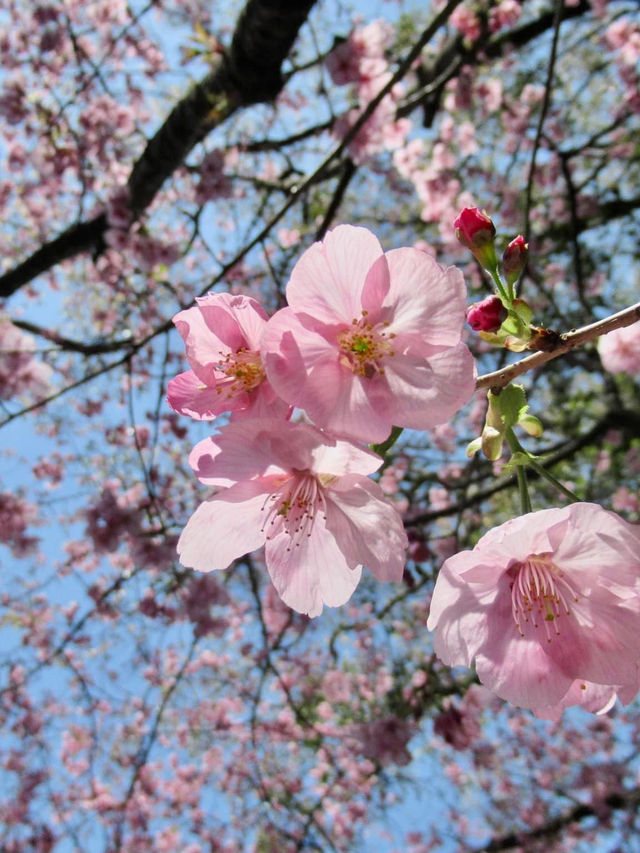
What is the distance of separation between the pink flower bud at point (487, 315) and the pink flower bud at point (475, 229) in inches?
7.7

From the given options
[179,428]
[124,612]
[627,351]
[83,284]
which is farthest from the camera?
[83,284]

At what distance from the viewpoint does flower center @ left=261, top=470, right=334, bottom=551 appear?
104 centimetres

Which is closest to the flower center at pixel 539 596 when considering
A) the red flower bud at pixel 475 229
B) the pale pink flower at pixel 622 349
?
the red flower bud at pixel 475 229

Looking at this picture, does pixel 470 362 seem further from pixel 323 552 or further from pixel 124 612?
pixel 124 612

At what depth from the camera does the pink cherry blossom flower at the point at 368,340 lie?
90 centimetres

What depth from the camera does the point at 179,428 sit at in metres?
5.05

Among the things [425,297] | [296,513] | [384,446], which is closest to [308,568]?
[296,513]

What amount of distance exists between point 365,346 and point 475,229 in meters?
0.31

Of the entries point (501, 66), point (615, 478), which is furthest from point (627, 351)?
point (501, 66)

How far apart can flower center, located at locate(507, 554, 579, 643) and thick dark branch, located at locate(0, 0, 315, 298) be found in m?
2.82

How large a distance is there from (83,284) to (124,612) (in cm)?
359

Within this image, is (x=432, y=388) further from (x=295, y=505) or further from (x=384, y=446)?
(x=295, y=505)

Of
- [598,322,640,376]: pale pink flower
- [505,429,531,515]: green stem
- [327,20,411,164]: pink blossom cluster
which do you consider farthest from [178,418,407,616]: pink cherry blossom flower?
[327,20,411,164]: pink blossom cluster

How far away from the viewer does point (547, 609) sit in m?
1.00
